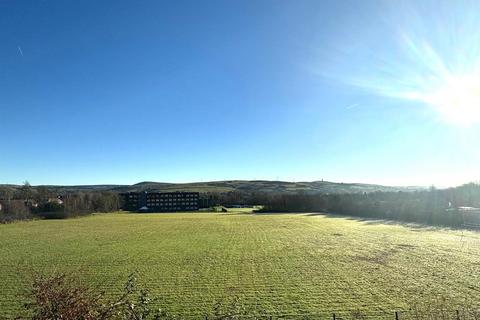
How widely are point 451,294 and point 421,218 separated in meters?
61.4

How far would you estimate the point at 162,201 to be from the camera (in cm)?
17562

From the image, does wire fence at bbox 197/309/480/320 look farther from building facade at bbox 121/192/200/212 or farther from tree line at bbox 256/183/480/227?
building facade at bbox 121/192/200/212

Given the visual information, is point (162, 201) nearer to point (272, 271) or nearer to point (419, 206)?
point (419, 206)

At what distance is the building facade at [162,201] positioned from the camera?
563 ft

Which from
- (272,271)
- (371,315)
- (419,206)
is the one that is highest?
(419,206)

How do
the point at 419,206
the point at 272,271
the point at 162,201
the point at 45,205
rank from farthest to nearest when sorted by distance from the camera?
1. the point at 162,201
2. the point at 45,205
3. the point at 419,206
4. the point at 272,271

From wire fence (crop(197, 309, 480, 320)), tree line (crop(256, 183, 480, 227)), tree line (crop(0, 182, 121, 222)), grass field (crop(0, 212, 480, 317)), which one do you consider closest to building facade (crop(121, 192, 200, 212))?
tree line (crop(0, 182, 121, 222))

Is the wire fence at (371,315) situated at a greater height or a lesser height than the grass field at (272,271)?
greater

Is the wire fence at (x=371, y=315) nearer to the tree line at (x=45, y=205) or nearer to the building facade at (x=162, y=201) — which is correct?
the tree line at (x=45, y=205)

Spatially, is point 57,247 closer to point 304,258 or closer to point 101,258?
point 101,258

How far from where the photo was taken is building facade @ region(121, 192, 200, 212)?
17175 centimetres

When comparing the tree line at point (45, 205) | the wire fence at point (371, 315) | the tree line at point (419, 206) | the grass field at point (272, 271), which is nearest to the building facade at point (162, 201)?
the tree line at point (45, 205)

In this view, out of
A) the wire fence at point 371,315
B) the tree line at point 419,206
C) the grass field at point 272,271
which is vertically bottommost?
the grass field at point 272,271

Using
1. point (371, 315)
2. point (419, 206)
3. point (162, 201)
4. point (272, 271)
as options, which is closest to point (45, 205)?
point (162, 201)
